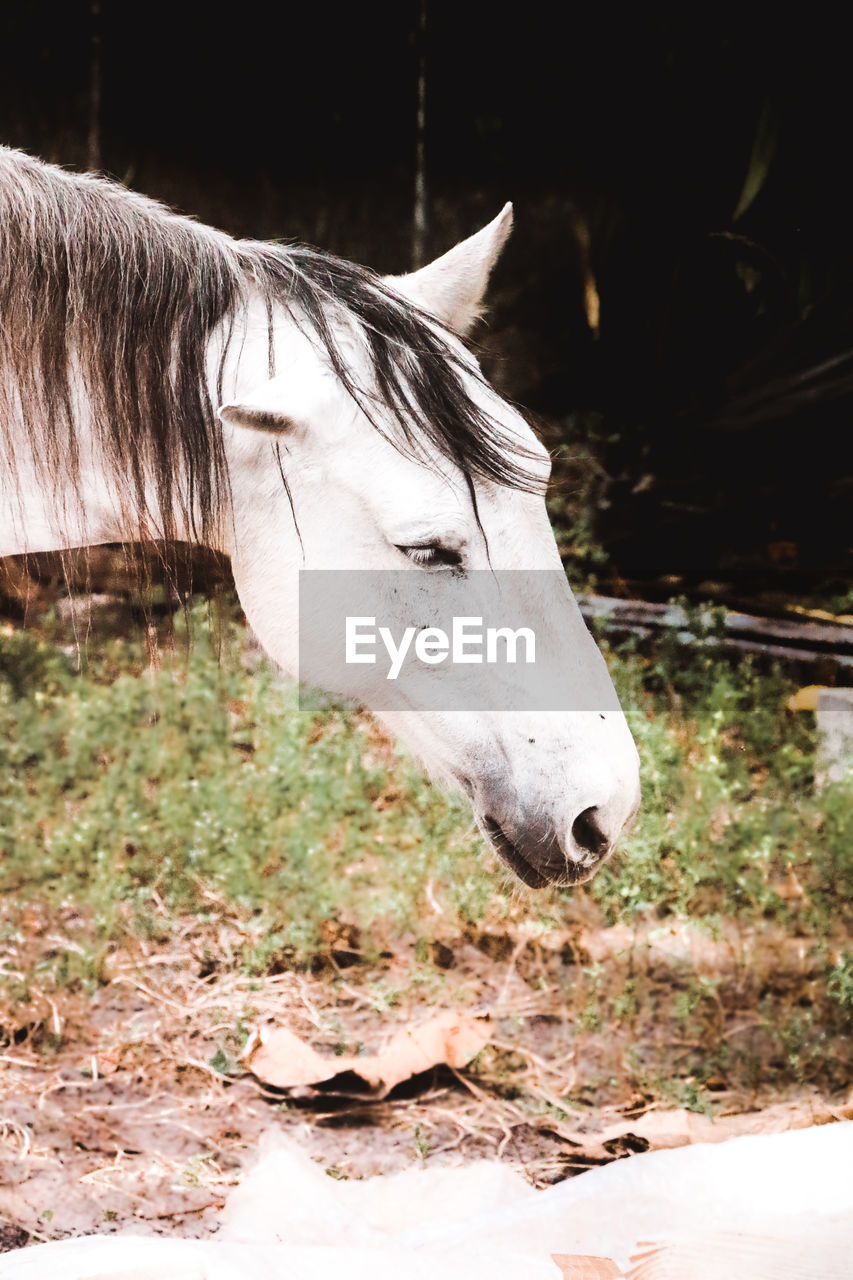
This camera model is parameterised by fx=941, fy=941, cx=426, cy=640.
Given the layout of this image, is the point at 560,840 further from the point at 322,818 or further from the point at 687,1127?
the point at 322,818

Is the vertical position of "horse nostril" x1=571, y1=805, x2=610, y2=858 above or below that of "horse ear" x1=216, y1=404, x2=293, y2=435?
below

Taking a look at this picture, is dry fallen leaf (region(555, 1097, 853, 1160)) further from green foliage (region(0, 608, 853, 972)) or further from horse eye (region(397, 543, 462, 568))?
horse eye (region(397, 543, 462, 568))

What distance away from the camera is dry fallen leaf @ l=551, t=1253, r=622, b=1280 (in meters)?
0.94

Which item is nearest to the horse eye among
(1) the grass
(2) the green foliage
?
(1) the grass

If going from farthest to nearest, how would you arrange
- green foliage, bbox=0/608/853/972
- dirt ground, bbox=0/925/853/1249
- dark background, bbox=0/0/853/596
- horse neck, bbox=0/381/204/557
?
green foliage, bbox=0/608/853/972
dark background, bbox=0/0/853/596
dirt ground, bbox=0/925/853/1249
horse neck, bbox=0/381/204/557

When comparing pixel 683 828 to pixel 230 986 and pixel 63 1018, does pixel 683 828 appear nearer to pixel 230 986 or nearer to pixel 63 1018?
pixel 230 986

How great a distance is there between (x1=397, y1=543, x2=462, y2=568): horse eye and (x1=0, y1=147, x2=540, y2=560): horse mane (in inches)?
3.4

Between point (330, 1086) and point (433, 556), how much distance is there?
997 millimetres

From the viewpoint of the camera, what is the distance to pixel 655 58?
1.67 meters

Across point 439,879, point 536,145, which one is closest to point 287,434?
point 536,145

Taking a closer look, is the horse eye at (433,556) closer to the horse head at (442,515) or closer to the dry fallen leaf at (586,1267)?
the horse head at (442,515)

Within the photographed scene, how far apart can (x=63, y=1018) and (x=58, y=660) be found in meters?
1.03

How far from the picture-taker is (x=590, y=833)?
104 cm

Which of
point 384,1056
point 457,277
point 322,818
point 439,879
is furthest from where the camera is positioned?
point 322,818
